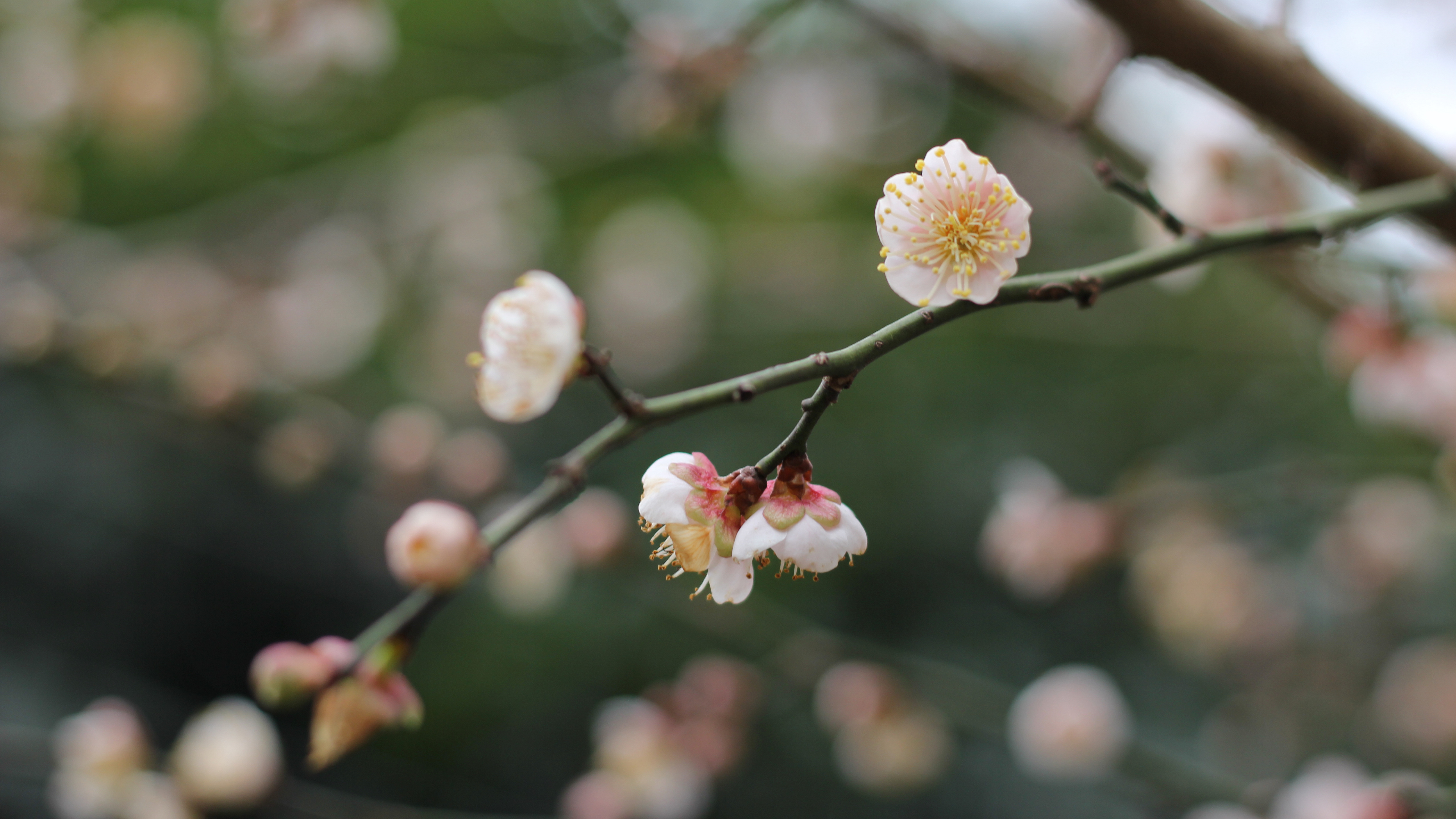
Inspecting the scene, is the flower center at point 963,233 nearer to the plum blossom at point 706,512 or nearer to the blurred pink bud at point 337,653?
the plum blossom at point 706,512

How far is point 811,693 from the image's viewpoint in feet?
5.59

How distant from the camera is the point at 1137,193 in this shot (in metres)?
0.54

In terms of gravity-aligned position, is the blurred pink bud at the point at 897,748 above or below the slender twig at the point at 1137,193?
below

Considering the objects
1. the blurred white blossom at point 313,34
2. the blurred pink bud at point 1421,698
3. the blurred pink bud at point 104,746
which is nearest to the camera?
the blurred pink bud at point 104,746

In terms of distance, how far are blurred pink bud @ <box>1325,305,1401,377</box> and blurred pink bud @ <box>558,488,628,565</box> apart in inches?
35.1

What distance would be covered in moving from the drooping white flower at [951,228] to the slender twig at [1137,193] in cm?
5

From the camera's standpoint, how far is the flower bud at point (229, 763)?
42.0 inches

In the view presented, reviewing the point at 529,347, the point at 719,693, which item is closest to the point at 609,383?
the point at 529,347

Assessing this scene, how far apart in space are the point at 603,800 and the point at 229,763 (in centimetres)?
46

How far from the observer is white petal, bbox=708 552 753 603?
1.64ft

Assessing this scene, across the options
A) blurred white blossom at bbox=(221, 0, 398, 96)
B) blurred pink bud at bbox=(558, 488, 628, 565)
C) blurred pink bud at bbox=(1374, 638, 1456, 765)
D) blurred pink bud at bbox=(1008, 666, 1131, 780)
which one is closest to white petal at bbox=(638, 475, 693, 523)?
blurred pink bud at bbox=(558, 488, 628, 565)

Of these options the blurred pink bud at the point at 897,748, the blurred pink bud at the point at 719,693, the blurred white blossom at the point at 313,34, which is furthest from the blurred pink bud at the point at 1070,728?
the blurred white blossom at the point at 313,34

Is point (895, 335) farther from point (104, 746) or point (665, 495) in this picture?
point (104, 746)

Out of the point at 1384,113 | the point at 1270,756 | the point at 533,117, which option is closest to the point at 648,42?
the point at 1384,113
